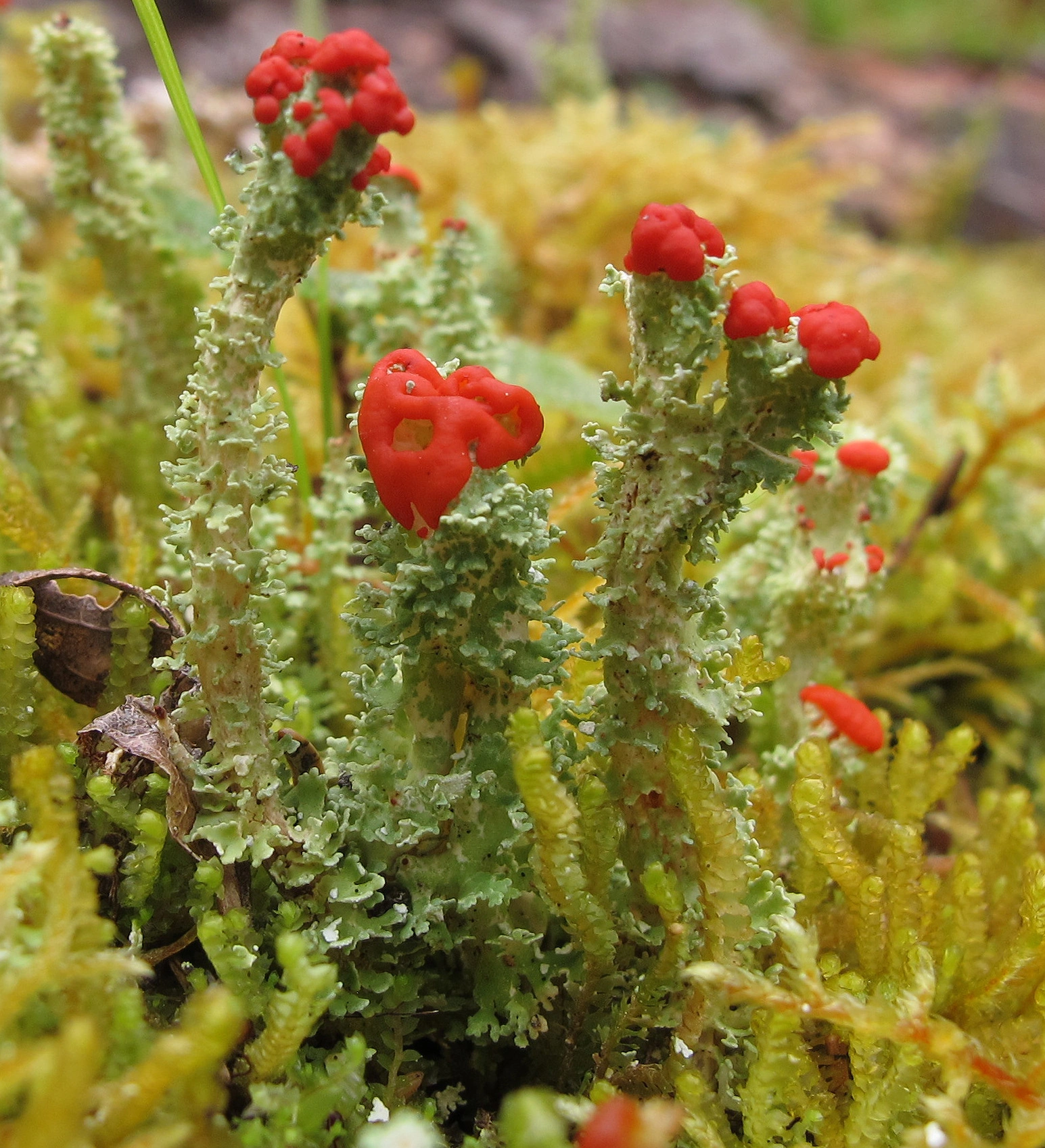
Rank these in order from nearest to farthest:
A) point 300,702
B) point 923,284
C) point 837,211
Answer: point 300,702, point 923,284, point 837,211

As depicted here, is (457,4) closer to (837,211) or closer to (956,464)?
(837,211)

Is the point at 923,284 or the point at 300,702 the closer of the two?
the point at 300,702

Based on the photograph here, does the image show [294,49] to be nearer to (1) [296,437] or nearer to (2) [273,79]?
(2) [273,79]

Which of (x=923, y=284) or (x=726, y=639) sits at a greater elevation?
(x=726, y=639)

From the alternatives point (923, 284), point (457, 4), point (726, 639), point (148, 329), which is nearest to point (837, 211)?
point (923, 284)

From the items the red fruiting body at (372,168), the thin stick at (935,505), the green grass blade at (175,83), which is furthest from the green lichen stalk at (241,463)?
the thin stick at (935,505)

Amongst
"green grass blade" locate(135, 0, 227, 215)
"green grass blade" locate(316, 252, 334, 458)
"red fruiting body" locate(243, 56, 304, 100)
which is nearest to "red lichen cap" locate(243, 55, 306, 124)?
"red fruiting body" locate(243, 56, 304, 100)

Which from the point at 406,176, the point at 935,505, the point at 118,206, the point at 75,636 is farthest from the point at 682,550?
the point at 935,505

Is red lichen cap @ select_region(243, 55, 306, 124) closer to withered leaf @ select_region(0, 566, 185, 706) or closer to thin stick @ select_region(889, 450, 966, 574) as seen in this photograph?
withered leaf @ select_region(0, 566, 185, 706)
